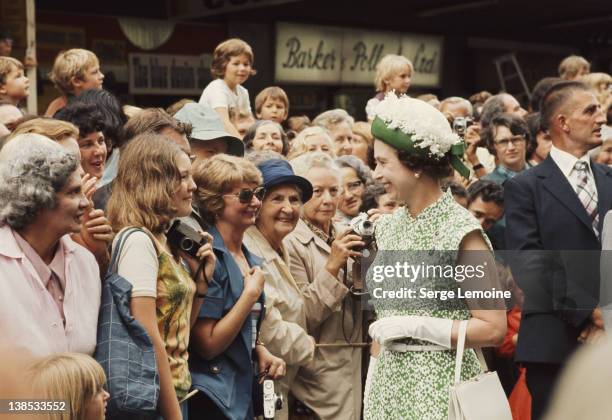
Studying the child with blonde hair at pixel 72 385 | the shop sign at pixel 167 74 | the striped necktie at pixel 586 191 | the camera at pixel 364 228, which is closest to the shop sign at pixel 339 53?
the shop sign at pixel 167 74

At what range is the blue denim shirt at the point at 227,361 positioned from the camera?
4.43m

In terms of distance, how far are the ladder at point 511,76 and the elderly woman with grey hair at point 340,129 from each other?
29.1ft

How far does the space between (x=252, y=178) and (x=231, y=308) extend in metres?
0.67

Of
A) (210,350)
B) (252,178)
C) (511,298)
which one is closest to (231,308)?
(210,350)

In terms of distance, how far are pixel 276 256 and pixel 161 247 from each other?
1.39 meters

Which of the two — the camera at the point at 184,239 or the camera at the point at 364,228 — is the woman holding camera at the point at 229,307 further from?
the camera at the point at 364,228

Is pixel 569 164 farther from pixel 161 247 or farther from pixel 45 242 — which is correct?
pixel 45 242

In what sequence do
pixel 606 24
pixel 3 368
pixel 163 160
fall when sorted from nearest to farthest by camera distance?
pixel 3 368 → pixel 163 160 → pixel 606 24

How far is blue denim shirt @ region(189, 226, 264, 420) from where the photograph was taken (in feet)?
14.5

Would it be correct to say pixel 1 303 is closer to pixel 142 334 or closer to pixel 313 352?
pixel 142 334

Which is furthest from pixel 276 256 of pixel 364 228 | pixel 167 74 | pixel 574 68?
pixel 167 74

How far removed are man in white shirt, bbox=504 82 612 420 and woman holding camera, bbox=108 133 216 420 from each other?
1.99 metres

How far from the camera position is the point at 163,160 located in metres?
4.20

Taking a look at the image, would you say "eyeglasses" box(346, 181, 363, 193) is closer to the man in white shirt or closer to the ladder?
the man in white shirt
